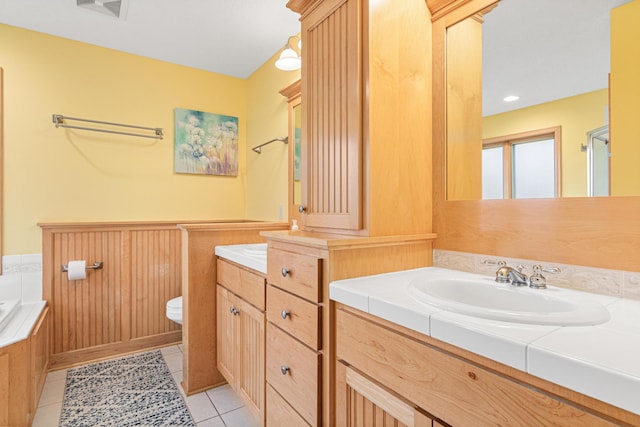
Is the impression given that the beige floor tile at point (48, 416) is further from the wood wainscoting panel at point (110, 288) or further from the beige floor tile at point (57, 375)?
the wood wainscoting panel at point (110, 288)

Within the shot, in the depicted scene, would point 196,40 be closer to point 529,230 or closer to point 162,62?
point 162,62

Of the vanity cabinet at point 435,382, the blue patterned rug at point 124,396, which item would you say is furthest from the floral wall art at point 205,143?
the vanity cabinet at point 435,382

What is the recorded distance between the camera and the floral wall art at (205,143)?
2971 millimetres

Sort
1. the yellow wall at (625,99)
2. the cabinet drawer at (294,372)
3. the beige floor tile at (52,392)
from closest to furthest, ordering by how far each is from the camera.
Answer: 1. the yellow wall at (625,99)
2. the cabinet drawer at (294,372)
3. the beige floor tile at (52,392)

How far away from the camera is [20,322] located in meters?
1.95

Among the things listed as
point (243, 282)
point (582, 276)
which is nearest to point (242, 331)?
point (243, 282)

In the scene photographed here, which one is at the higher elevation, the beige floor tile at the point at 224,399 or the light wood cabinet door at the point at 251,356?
the light wood cabinet door at the point at 251,356

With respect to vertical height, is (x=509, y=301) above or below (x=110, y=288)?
above

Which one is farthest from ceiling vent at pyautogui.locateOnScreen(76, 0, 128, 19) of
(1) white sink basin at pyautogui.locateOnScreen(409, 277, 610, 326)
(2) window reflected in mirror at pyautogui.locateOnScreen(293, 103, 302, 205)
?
(1) white sink basin at pyautogui.locateOnScreen(409, 277, 610, 326)

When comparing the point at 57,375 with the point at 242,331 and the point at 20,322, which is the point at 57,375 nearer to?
the point at 20,322

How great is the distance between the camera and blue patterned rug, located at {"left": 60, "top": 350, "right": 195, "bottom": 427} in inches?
69.6

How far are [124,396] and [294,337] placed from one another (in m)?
1.48

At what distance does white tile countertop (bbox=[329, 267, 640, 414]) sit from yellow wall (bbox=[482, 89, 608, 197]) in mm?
368

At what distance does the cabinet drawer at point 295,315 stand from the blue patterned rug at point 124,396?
94 cm
